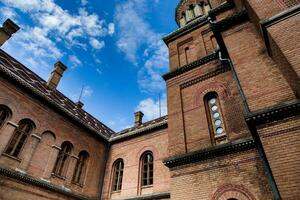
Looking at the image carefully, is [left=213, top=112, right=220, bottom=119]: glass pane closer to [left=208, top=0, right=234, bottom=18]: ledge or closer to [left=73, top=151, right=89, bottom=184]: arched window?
[left=208, top=0, right=234, bottom=18]: ledge

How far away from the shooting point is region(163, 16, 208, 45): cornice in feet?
41.8

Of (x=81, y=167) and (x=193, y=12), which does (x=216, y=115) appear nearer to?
(x=193, y=12)

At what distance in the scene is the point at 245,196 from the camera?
670 centimetres

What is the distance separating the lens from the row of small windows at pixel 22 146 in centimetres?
1102

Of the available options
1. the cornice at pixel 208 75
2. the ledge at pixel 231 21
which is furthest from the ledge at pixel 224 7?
the cornice at pixel 208 75

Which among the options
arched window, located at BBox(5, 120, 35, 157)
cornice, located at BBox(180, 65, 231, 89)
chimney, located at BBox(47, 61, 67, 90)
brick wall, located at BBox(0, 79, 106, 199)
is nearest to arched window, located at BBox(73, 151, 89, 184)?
brick wall, located at BBox(0, 79, 106, 199)

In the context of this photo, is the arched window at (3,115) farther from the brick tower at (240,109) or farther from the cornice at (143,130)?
the brick tower at (240,109)

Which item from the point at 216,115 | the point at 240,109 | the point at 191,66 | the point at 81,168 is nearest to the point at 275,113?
the point at 240,109

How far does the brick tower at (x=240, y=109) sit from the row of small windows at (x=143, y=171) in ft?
15.5

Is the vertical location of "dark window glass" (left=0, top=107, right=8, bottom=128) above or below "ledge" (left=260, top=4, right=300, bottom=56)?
above

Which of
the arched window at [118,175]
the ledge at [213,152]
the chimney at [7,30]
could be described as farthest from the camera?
the arched window at [118,175]

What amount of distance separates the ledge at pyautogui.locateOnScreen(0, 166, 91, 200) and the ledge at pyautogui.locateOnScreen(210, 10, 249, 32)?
10739 millimetres

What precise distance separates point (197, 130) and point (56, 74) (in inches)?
488

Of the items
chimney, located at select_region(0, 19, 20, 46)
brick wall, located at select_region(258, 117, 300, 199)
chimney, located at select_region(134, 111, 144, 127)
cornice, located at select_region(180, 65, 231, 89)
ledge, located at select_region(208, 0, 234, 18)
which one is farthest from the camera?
chimney, located at select_region(134, 111, 144, 127)
